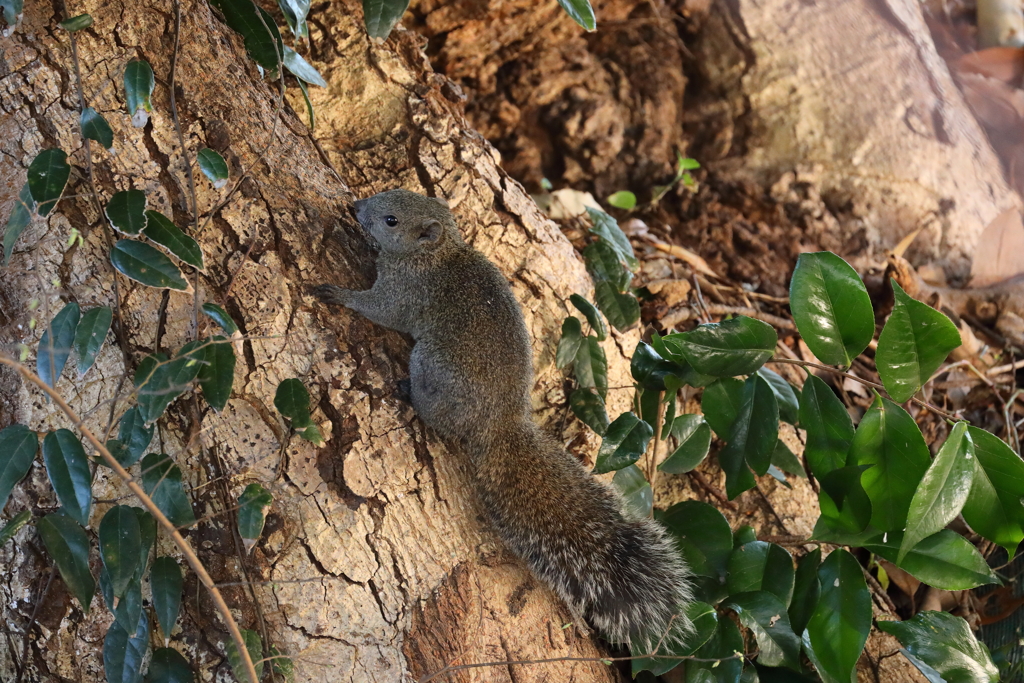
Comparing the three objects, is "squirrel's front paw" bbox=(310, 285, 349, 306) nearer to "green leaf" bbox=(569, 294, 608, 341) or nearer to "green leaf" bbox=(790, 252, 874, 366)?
"green leaf" bbox=(569, 294, 608, 341)

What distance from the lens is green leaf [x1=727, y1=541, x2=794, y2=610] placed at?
7.54ft

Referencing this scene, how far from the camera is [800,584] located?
7.65 ft

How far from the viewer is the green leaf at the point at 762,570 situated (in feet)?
7.54

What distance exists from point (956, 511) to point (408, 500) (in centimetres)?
148

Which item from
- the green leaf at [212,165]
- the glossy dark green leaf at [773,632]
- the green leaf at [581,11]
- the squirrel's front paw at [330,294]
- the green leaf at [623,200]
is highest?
the green leaf at [581,11]

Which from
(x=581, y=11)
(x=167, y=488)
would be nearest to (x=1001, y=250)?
(x=581, y=11)

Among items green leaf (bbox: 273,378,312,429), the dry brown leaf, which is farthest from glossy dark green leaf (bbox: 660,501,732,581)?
the dry brown leaf

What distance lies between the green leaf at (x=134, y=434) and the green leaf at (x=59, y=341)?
0.20m

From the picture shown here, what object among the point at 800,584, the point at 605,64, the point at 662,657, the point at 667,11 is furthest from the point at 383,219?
the point at 667,11

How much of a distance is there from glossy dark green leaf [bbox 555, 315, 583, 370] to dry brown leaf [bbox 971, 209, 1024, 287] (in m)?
2.65

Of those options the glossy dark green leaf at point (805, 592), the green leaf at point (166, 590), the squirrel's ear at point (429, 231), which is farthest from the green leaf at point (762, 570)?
the green leaf at point (166, 590)

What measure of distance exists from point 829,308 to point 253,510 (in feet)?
5.66

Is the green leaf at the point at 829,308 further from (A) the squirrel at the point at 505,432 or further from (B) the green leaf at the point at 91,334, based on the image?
(B) the green leaf at the point at 91,334

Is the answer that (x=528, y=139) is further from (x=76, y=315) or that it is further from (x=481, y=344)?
(x=76, y=315)
